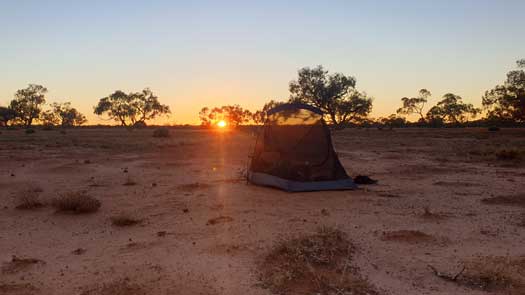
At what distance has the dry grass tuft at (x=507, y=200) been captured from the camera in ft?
29.1

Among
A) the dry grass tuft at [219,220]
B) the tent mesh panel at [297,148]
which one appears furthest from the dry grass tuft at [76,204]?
the tent mesh panel at [297,148]

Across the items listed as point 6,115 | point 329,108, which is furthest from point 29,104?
point 329,108

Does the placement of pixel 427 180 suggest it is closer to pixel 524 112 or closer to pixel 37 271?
pixel 37 271

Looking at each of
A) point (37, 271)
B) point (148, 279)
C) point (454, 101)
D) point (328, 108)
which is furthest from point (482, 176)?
point (454, 101)

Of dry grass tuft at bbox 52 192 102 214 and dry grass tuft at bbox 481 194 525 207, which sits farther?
dry grass tuft at bbox 481 194 525 207

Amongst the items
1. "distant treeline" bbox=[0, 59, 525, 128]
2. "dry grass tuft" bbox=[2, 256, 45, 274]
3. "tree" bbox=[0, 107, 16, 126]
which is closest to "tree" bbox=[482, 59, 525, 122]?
"distant treeline" bbox=[0, 59, 525, 128]

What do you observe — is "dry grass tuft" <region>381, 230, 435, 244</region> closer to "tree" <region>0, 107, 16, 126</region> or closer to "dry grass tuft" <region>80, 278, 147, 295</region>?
"dry grass tuft" <region>80, 278, 147, 295</region>

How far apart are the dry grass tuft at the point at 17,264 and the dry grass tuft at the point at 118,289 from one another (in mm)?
1380

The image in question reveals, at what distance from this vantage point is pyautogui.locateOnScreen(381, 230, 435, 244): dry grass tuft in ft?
21.0

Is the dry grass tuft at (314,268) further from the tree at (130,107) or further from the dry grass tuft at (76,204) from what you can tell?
the tree at (130,107)

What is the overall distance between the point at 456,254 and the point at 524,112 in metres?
45.7

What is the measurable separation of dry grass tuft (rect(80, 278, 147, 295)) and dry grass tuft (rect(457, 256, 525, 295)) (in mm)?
3787

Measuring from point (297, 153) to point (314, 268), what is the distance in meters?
6.41

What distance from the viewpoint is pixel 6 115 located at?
81.5m
